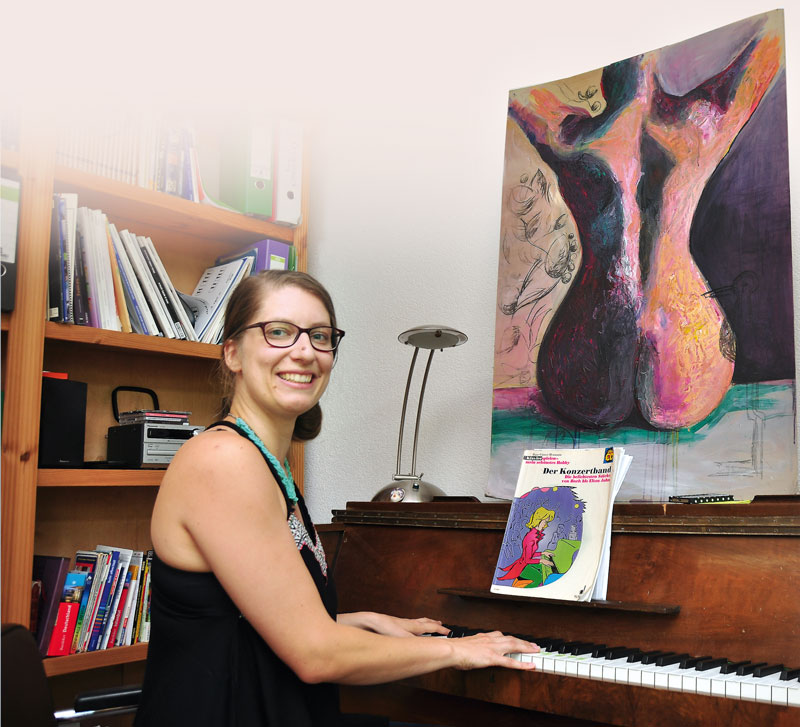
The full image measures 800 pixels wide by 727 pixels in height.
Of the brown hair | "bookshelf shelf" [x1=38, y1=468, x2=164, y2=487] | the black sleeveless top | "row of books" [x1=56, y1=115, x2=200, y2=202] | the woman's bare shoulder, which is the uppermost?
"row of books" [x1=56, y1=115, x2=200, y2=202]

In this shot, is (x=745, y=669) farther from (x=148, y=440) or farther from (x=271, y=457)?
(x=148, y=440)

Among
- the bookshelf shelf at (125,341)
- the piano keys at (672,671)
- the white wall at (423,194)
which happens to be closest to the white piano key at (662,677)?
the piano keys at (672,671)

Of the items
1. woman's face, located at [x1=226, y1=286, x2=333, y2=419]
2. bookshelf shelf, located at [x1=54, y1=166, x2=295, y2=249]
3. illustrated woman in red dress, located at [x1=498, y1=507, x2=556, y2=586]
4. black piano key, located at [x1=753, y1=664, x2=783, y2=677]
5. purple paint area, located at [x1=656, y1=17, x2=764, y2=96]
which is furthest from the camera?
bookshelf shelf, located at [x1=54, y1=166, x2=295, y2=249]

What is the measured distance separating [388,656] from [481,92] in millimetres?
1854

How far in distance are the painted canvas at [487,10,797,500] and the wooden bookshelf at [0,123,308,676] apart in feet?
2.98

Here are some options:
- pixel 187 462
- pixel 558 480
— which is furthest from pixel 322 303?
pixel 558 480

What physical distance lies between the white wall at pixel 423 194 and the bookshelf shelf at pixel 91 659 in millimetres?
802

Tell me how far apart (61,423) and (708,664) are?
1.70 metres

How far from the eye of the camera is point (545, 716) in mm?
1433

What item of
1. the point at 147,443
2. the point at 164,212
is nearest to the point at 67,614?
the point at 147,443

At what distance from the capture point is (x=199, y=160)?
8.63 feet

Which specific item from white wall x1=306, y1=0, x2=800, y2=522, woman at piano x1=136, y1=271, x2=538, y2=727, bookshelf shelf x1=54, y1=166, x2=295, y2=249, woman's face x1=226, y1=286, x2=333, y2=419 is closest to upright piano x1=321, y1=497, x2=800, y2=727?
woman at piano x1=136, y1=271, x2=538, y2=727

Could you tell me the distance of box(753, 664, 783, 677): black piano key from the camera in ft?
3.64

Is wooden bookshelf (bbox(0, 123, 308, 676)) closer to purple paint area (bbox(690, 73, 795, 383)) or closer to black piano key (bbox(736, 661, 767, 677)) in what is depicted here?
purple paint area (bbox(690, 73, 795, 383))
